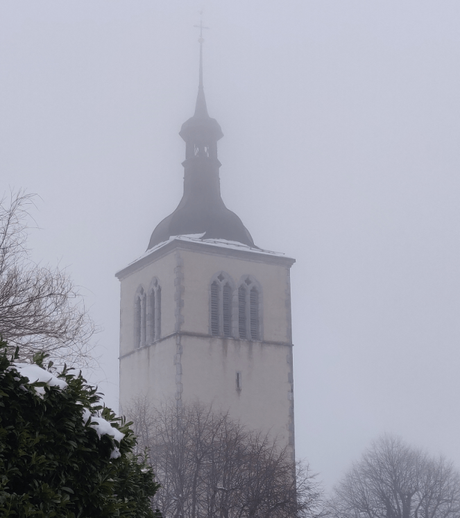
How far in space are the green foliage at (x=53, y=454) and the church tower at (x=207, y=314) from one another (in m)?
34.2

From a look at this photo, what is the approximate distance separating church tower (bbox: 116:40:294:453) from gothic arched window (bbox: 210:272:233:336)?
43 mm

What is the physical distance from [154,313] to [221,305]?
119 inches

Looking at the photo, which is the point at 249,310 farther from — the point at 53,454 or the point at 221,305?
the point at 53,454

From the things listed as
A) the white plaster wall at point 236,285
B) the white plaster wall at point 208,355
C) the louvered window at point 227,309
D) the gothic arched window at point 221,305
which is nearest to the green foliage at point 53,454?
the white plaster wall at point 208,355

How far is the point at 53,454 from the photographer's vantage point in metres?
5.48

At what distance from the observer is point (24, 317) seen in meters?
13.9

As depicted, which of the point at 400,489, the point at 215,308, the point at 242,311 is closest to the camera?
the point at 215,308

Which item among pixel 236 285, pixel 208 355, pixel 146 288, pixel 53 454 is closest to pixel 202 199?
pixel 236 285

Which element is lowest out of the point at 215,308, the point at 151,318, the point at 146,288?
the point at 151,318

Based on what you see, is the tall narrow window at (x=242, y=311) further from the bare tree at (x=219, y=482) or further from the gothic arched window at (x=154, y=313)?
the bare tree at (x=219, y=482)

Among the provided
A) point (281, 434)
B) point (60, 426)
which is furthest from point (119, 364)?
point (60, 426)

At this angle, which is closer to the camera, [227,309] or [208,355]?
[208,355]

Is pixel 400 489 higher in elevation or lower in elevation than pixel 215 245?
lower

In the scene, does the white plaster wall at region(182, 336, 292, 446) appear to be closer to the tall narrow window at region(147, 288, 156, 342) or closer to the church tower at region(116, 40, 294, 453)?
the church tower at region(116, 40, 294, 453)
